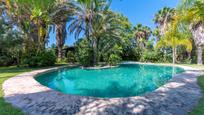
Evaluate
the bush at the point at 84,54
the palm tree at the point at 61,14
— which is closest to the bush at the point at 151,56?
the bush at the point at 84,54

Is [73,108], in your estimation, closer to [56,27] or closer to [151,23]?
[56,27]

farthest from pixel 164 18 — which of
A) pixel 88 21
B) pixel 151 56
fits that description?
pixel 88 21

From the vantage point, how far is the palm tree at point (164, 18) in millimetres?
28281

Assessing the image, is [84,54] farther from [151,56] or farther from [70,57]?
[151,56]

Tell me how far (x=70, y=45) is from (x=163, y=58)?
12939 mm

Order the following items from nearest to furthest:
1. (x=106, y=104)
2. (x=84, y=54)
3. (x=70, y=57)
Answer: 1. (x=106, y=104)
2. (x=84, y=54)
3. (x=70, y=57)

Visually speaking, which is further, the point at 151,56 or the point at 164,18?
the point at 164,18

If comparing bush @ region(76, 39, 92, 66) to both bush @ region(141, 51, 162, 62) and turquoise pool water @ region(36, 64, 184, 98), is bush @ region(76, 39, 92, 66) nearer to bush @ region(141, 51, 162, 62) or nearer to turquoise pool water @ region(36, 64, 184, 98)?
turquoise pool water @ region(36, 64, 184, 98)

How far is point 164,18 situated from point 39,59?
19892 millimetres

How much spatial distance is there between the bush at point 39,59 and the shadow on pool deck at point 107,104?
12017 millimetres

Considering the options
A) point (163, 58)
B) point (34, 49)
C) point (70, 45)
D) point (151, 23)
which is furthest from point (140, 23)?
point (34, 49)

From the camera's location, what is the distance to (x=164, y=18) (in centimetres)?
2933

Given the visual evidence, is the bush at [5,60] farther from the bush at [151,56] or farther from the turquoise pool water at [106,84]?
the bush at [151,56]

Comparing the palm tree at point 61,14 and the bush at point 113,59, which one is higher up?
the palm tree at point 61,14
